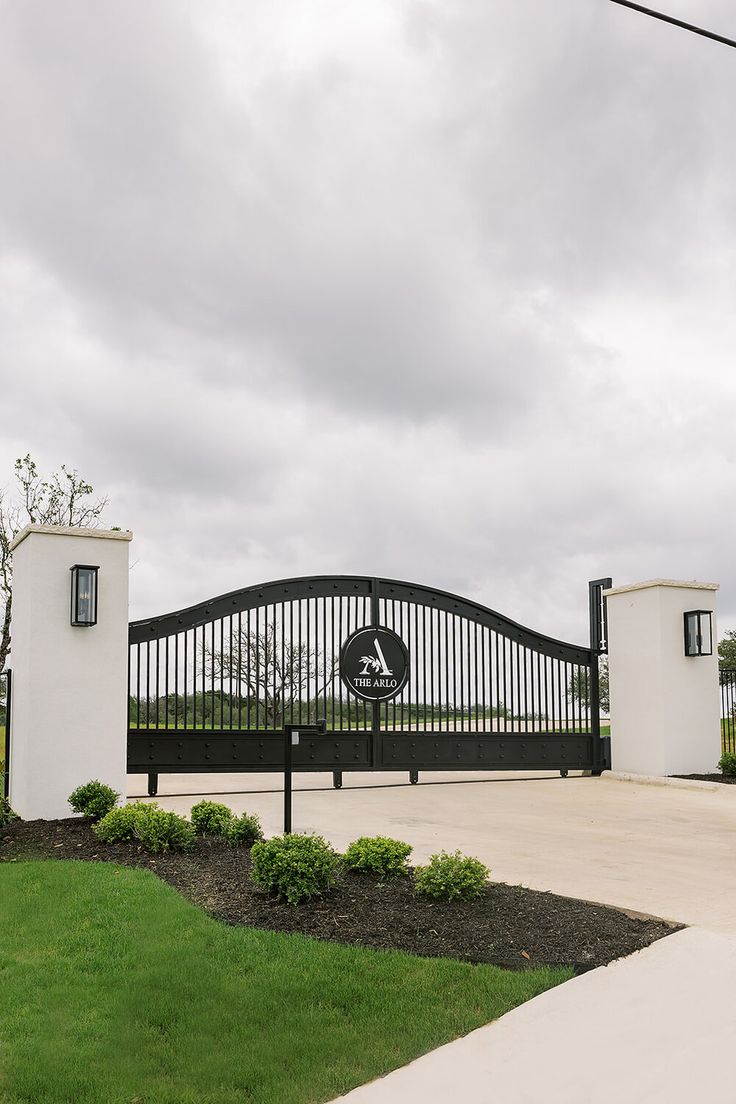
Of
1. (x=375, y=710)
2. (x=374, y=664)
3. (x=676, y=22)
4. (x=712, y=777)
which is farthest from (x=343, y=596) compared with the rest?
(x=676, y=22)

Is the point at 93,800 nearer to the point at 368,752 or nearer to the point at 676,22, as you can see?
the point at 368,752

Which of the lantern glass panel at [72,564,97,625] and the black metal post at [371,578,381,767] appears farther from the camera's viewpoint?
the black metal post at [371,578,381,767]

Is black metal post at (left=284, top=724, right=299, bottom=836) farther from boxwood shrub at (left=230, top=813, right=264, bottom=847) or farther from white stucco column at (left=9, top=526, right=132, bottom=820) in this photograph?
white stucco column at (left=9, top=526, right=132, bottom=820)

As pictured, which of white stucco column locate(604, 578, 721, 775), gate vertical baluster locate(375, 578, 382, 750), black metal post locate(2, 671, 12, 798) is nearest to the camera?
black metal post locate(2, 671, 12, 798)

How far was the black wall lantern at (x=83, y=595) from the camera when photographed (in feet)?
29.3

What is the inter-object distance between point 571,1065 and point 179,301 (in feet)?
30.1

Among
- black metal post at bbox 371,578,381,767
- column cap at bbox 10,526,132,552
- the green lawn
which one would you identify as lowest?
the green lawn

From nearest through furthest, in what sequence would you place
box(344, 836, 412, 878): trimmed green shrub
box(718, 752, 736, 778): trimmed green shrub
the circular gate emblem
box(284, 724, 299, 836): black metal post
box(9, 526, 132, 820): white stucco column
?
box(344, 836, 412, 878): trimmed green shrub, box(284, 724, 299, 836): black metal post, box(9, 526, 132, 820): white stucco column, the circular gate emblem, box(718, 752, 736, 778): trimmed green shrub

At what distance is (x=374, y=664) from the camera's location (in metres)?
12.2

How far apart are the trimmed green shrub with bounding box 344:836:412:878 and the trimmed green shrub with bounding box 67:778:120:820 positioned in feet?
10.4

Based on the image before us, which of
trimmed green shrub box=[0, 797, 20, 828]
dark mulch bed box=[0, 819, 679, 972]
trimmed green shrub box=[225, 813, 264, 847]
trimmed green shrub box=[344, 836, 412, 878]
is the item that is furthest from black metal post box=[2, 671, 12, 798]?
trimmed green shrub box=[344, 836, 412, 878]

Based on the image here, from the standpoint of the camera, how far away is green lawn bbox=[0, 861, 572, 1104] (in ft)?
10.2

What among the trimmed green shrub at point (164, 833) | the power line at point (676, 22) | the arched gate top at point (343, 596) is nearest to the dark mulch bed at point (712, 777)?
the arched gate top at point (343, 596)

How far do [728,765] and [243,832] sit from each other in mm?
8525
